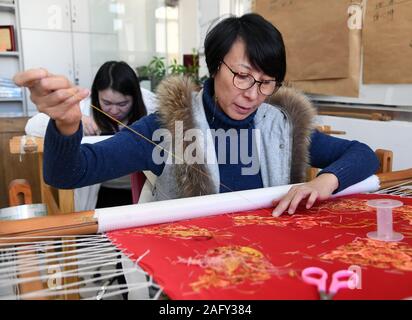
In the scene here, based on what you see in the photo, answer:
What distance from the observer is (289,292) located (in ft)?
1.69

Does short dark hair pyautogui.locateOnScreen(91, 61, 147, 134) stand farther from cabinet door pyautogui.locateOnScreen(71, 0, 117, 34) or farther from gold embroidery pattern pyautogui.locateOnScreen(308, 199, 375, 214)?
cabinet door pyautogui.locateOnScreen(71, 0, 117, 34)

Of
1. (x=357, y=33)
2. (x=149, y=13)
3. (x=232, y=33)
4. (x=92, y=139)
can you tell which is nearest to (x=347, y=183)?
(x=232, y=33)

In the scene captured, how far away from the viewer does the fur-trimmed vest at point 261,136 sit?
3.62 ft

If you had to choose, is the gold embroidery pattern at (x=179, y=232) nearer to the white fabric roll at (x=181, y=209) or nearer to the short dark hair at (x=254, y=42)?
the white fabric roll at (x=181, y=209)

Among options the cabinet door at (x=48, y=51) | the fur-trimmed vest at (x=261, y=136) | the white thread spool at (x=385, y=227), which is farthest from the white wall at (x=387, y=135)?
the cabinet door at (x=48, y=51)

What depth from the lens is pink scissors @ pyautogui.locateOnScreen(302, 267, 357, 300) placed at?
0.50 m

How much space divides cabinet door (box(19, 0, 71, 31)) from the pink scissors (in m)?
3.41

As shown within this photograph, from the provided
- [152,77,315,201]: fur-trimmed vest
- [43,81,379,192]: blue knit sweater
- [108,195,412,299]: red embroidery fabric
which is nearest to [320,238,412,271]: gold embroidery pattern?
[108,195,412,299]: red embroidery fabric

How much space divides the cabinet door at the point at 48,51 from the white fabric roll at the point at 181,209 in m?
2.85

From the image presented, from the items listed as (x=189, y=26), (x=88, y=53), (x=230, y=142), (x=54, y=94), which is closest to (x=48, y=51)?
(x=88, y=53)

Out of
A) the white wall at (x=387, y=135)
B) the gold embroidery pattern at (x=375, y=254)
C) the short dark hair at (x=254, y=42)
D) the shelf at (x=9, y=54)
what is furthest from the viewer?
the shelf at (x=9, y=54)

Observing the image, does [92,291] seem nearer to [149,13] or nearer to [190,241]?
[190,241]

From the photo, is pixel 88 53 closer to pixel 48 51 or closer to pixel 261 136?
pixel 48 51

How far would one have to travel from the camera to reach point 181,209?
835mm
